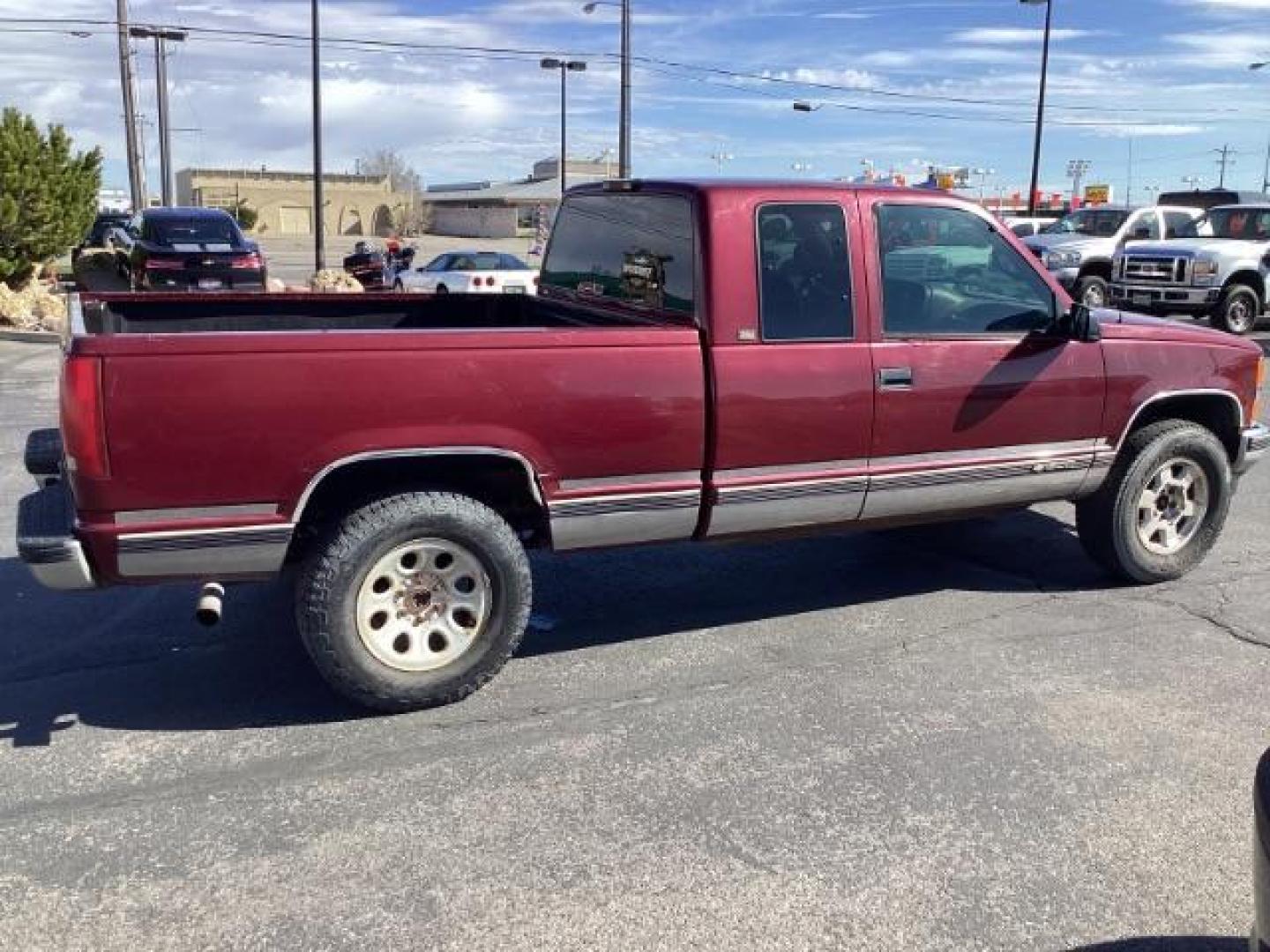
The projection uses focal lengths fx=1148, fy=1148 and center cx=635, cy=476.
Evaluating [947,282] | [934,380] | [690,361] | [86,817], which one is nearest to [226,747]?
[86,817]

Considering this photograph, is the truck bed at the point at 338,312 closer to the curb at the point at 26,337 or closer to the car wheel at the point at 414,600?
the car wheel at the point at 414,600

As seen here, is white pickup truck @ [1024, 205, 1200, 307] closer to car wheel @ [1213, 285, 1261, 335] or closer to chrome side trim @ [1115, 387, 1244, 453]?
car wheel @ [1213, 285, 1261, 335]

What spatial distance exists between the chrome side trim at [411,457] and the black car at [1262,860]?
2686 millimetres

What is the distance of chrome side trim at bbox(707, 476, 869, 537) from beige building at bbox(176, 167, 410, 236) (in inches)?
3440

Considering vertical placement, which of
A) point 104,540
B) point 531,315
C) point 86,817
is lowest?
point 86,817

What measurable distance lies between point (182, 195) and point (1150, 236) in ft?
330

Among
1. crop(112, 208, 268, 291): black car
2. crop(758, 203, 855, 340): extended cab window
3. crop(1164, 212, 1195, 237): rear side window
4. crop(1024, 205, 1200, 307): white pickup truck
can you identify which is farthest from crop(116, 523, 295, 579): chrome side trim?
crop(1164, 212, 1195, 237): rear side window

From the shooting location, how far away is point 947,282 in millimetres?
4980

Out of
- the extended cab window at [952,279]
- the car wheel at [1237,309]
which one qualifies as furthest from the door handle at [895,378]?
the car wheel at [1237,309]

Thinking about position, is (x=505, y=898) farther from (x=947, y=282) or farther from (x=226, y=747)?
(x=947, y=282)

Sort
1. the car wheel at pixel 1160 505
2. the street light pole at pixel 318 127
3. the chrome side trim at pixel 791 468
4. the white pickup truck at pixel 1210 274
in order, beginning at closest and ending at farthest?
1. the chrome side trim at pixel 791 468
2. the car wheel at pixel 1160 505
3. the white pickup truck at pixel 1210 274
4. the street light pole at pixel 318 127

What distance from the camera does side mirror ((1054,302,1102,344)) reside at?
5070 millimetres

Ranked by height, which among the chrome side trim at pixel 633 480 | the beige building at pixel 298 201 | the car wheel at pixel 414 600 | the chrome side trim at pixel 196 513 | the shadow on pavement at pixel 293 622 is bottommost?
the shadow on pavement at pixel 293 622

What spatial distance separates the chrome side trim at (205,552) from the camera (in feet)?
12.3
